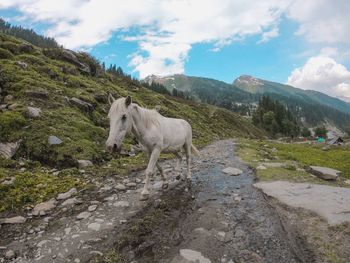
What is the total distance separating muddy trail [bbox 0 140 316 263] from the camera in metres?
6.11

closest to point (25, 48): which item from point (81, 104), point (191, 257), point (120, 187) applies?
point (81, 104)

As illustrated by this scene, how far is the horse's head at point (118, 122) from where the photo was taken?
8492 millimetres

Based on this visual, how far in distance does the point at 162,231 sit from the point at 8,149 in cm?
911

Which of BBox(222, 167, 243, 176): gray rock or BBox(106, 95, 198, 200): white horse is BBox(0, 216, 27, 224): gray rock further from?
BBox(222, 167, 243, 176): gray rock

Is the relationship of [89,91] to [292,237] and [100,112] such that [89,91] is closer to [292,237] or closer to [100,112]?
[100,112]

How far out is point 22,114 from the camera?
15.6 m

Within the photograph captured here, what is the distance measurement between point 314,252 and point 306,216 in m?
1.82

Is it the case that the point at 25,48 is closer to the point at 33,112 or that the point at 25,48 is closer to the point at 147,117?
the point at 33,112

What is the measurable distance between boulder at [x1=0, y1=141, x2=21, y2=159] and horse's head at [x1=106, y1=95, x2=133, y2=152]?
6.51 m

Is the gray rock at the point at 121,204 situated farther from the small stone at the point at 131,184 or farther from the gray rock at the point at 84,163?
the gray rock at the point at 84,163

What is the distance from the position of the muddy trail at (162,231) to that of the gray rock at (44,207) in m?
0.23

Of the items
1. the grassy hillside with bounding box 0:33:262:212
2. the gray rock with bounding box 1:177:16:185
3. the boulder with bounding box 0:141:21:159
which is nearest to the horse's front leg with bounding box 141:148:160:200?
the grassy hillside with bounding box 0:33:262:212

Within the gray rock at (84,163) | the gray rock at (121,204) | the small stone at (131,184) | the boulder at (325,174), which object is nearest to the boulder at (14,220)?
the gray rock at (121,204)

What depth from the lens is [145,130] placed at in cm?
987
